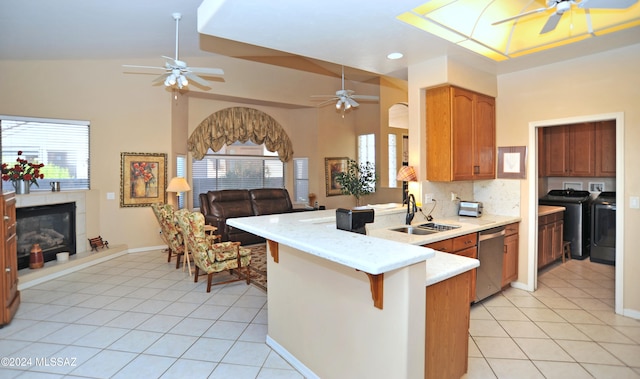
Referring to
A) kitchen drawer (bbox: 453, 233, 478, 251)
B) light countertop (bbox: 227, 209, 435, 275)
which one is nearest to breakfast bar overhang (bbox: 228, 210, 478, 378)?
light countertop (bbox: 227, 209, 435, 275)

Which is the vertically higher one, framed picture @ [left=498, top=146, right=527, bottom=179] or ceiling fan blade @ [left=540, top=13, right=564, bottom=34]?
ceiling fan blade @ [left=540, top=13, right=564, bottom=34]

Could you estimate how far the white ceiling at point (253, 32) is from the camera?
2600 millimetres

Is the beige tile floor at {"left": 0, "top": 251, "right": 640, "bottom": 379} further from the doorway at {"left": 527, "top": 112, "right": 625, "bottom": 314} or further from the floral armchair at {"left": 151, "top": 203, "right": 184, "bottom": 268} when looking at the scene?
the floral armchair at {"left": 151, "top": 203, "right": 184, "bottom": 268}

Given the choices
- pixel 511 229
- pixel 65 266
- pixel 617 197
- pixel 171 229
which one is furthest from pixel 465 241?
pixel 65 266

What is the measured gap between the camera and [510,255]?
4.12 metres

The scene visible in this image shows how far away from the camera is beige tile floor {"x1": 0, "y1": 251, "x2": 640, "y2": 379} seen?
2.56 meters

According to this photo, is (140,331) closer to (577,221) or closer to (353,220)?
(353,220)

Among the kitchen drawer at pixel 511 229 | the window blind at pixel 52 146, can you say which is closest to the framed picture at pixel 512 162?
the kitchen drawer at pixel 511 229

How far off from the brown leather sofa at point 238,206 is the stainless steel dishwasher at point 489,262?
165 inches

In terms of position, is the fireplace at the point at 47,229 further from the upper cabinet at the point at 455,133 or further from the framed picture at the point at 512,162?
the framed picture at the point at 512,162

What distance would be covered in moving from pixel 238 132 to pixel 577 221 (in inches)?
260

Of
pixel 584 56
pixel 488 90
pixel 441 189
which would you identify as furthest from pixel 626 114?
pixel 441 189

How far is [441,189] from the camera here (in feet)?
13.9

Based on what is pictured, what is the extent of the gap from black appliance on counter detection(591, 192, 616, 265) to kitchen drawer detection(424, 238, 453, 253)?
3607mm
